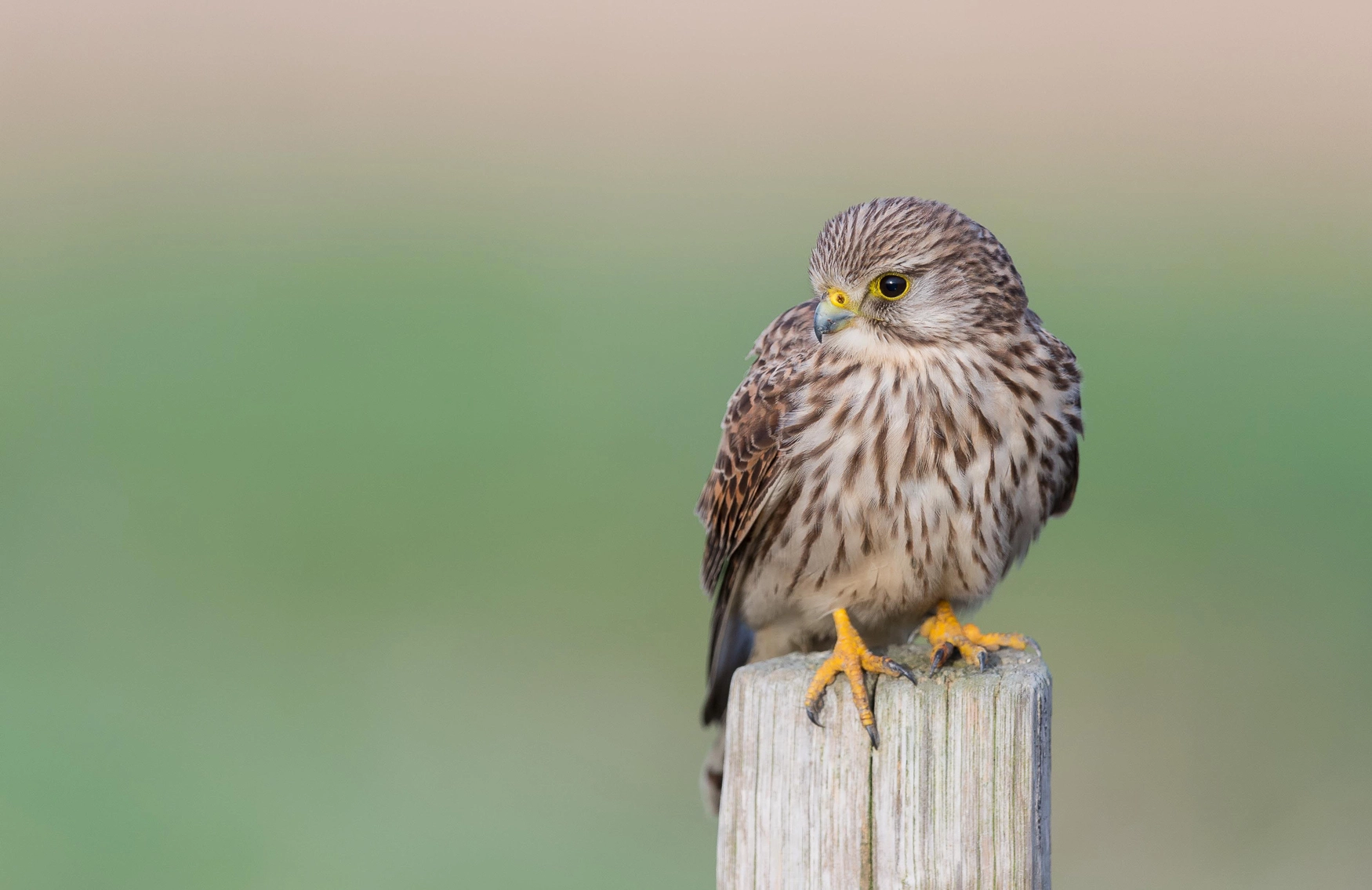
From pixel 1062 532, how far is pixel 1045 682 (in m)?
5.32

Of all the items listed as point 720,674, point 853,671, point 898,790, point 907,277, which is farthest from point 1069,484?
point 898,790

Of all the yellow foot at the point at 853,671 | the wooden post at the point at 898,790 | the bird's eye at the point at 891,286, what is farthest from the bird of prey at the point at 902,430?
the wooden post at the point at 898,790

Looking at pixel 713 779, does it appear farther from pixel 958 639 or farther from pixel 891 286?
pixel 891 286

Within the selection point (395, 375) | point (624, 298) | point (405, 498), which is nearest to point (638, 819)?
point (405, 498)

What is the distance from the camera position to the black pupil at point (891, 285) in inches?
144

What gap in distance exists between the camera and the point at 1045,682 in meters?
2.75

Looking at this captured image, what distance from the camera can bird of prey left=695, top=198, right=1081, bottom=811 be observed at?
3.67m

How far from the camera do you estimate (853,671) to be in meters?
2.94

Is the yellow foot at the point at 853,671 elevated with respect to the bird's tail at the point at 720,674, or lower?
elevated

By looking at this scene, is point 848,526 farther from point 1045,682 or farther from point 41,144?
point 41,144

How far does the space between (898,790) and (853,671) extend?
0.34m

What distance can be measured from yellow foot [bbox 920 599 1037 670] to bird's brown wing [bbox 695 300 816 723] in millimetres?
527

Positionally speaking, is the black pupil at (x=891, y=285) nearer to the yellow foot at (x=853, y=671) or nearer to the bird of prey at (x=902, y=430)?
the bird of prey at (x=902, y=430)

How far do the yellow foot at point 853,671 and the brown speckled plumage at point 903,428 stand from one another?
0.45m
